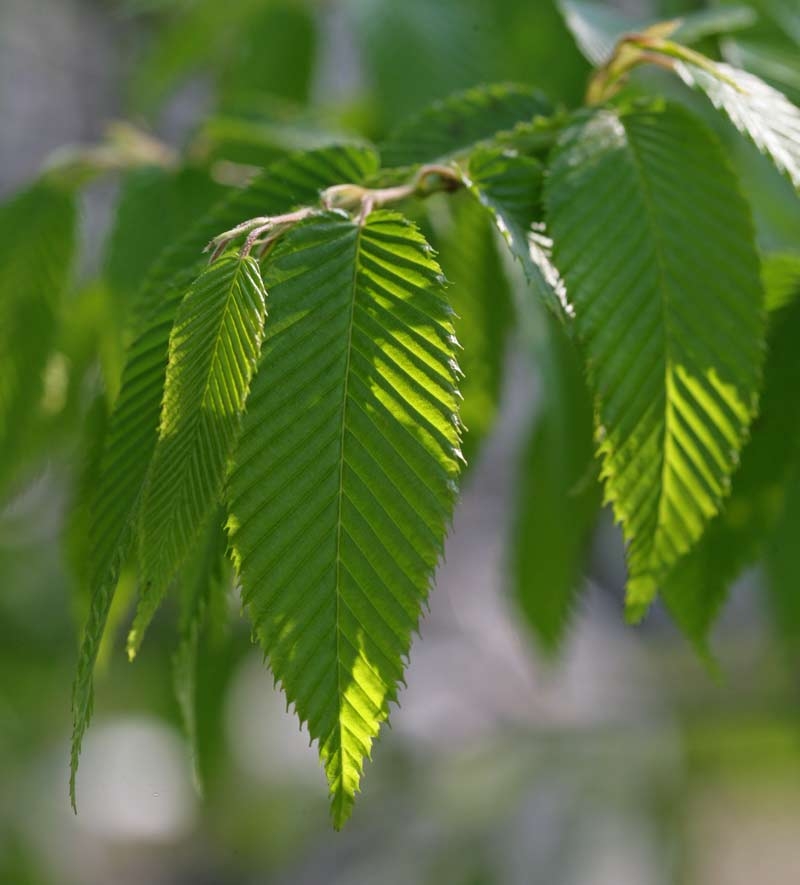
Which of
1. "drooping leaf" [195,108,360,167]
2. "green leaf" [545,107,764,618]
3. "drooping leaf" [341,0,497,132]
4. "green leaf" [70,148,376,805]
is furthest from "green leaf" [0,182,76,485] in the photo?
"green leaf" [545,107,764,618]

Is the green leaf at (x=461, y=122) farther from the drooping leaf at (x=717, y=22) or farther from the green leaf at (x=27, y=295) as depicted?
the green leaf at (x=27, y=295)

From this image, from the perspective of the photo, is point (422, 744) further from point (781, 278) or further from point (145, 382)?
point (145, 382)

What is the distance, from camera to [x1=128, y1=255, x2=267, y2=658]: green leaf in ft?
1.53

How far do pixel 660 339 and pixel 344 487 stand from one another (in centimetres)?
22

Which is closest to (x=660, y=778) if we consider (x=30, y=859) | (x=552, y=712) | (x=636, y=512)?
(x=552, y=712)

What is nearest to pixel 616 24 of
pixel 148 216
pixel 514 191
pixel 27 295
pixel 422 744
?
pixel 514 191

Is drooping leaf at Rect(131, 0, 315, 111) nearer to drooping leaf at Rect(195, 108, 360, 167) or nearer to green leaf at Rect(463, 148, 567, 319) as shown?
drooping leaf at Rect(195, 108, 360, 167)

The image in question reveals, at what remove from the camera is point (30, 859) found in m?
2.64

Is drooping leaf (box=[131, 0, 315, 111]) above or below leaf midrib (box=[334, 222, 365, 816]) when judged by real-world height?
below

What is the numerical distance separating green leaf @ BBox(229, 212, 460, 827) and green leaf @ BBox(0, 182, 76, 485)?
45cm

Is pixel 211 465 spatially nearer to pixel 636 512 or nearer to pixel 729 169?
pixel 636 512

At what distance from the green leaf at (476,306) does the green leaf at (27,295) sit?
13.4 inches

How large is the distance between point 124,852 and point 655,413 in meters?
3.44

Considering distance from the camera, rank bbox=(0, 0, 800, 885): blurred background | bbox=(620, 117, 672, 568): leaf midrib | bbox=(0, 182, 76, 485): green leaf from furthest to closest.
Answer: bbox=(0, 0, 800, 885): blurred background < bbox=(0, 182, 76, 485): green leaf < bbox=(620, 117, 672, 568): leaf midrib
